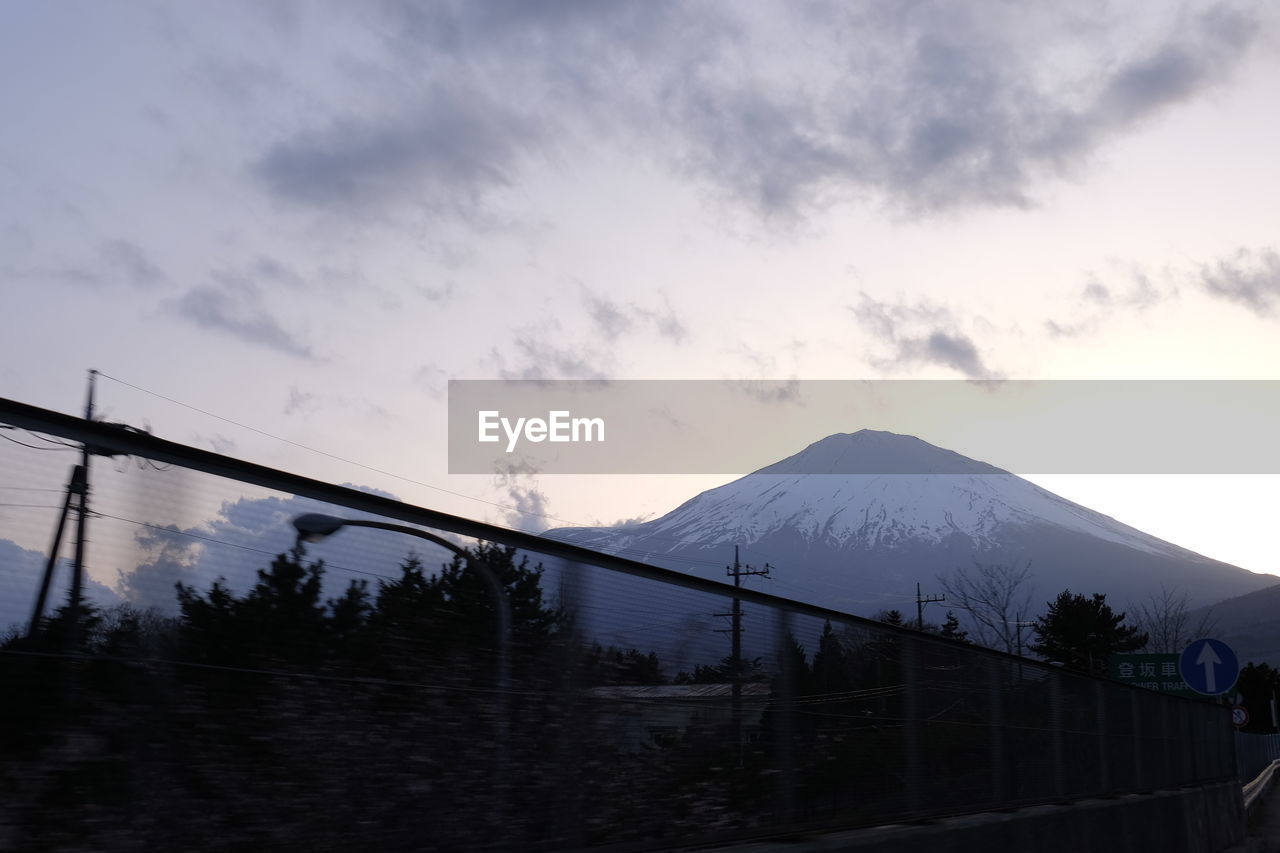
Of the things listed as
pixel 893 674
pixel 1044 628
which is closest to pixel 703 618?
pixel 893 674

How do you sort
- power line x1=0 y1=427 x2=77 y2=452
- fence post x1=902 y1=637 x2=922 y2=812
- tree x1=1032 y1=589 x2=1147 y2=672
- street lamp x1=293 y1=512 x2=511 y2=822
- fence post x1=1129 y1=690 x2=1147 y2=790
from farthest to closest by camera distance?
tree x1=1032 y1=589 x2=1147 y2=672 → fence post x1=1129 y1=690 x2=1147 y2=790 → fence post x1=902 y1=637 x2=922 y2=812 → street lamp x1=293 y1=512 x2=511 y2=822 → power line x1=0 y1=427 x2=77 y2=452

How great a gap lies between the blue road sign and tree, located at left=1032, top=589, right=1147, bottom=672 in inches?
3254

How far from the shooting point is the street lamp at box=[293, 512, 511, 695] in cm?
415

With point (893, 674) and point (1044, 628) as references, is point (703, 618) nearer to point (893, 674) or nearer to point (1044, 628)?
point (893, 674)

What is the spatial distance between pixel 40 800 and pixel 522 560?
2.17 meters

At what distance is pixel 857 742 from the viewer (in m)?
7.66

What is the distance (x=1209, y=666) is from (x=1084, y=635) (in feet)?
279

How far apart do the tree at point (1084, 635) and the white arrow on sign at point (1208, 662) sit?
82799 millimetres

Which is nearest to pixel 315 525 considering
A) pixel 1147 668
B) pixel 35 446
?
pixel 35 446

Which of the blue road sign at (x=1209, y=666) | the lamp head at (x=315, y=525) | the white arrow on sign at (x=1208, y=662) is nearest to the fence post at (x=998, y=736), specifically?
the lamp head at (x=315, y=525)

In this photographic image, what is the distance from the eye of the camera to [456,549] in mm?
4711

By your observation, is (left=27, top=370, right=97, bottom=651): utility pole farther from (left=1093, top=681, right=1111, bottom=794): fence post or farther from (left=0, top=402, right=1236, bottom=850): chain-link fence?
(left=1093, top=681, right=1111, bottom=794): fence post

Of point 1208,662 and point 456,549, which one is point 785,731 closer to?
point 456,549

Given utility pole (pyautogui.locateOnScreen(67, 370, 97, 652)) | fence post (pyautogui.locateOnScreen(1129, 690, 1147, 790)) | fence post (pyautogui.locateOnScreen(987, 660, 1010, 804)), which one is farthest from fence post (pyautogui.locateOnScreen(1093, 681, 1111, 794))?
utility pole (pyautogui.locateOnScreen(67, 370, 97, 652))
